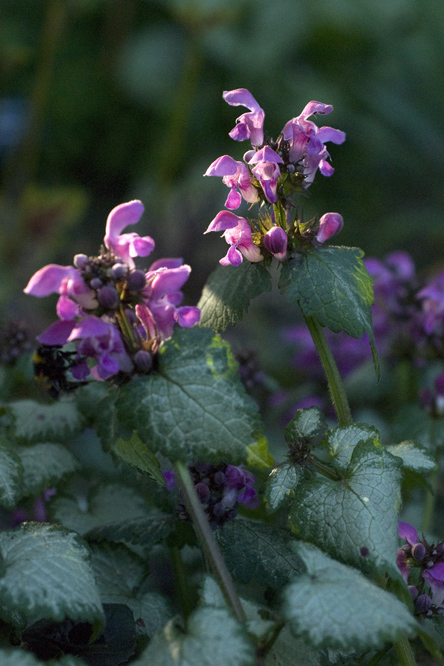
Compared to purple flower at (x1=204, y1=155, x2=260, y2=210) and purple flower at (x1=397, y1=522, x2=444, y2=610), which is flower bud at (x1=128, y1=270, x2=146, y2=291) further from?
purple flower at (x1=397, y1=522, x2=444, y2=610)

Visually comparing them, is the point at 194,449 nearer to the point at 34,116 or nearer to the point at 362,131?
the point at 34,116

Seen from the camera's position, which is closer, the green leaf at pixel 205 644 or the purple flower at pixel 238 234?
the green leaf at pixel 205 644

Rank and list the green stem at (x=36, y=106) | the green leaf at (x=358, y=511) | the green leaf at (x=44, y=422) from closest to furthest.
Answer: the green leaf at (x=358, y=511), the green leaf at (x=44, y=422), the green stem at (x=36, y=106)

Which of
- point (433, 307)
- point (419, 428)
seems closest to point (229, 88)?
point (433, 307)

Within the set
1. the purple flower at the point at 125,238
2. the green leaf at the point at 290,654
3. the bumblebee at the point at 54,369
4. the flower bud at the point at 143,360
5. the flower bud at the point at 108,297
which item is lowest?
the green leaf at the point at 290,654

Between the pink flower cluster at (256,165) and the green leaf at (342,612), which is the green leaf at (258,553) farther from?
the pink flower cluster at (256,165)

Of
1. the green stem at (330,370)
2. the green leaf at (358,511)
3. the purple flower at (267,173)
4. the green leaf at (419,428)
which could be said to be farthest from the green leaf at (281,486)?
the green leaf at (419,428)

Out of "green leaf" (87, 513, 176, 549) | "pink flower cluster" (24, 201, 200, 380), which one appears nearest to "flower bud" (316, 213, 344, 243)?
"pink flower cluster" (24, 201, 200, 380)

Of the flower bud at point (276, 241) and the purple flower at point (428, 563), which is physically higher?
the flower bud at point (276, 241)
